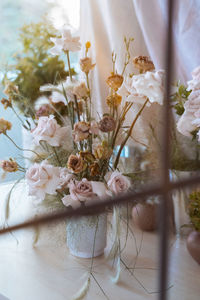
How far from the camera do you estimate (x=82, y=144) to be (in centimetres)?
81

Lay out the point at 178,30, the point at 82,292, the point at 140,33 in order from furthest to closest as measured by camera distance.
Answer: the point at 140,33 < the point at 178,30 < the point at 82,292

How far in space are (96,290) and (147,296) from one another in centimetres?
10

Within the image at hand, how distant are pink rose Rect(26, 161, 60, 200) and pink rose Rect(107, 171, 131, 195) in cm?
11

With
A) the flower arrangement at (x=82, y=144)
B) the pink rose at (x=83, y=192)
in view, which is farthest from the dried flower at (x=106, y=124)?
the pink rose at (x=83, y=192)

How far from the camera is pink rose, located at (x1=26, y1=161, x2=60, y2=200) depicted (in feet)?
2.39

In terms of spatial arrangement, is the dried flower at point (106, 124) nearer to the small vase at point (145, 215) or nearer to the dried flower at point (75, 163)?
the dried flower at point (75, 163)

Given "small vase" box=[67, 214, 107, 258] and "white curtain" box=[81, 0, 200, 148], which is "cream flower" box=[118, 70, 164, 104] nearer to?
"white curtain" box=[81, 0, 200, 148]

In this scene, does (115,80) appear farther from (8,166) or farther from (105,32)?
(105,32)

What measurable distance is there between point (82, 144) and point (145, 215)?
0.75 feet

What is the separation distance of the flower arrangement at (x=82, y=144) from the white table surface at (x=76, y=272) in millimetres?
35

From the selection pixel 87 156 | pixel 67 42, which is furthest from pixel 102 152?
pixel 67 42

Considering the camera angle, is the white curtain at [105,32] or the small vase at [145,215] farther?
the white curtain at [105,32]

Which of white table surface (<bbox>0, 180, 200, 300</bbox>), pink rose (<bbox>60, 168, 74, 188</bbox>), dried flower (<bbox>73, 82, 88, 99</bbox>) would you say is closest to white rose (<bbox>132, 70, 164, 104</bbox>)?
dried flower (<bbox>73, 82, 88, 99</bbox>)

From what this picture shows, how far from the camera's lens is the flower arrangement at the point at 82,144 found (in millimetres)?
715
